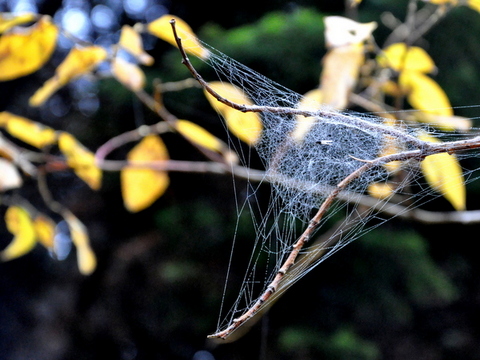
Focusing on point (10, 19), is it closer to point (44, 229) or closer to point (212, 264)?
point (44, 229)

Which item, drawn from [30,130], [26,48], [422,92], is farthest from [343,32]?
[30,130]

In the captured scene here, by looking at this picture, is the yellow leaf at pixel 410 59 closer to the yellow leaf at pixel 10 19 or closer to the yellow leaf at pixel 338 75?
the yellow leaf at pixel 338 75

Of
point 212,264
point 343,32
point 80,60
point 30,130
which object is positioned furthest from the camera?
point 212,264

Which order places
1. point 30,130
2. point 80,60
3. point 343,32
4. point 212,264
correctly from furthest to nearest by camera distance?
point 212,264
point 30,130
point 80,60
point 343,32

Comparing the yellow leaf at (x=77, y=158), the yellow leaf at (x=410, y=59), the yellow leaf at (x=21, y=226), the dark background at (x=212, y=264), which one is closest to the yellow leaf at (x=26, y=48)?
the yellow leaf at (x=77, y=158)

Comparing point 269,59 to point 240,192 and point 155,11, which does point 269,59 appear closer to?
point 240,192

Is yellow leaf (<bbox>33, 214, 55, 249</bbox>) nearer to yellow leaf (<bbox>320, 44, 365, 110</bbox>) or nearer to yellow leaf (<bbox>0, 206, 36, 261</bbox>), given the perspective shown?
yellow leaf (<bbox>0, 206, 36, 261</bbox>)
